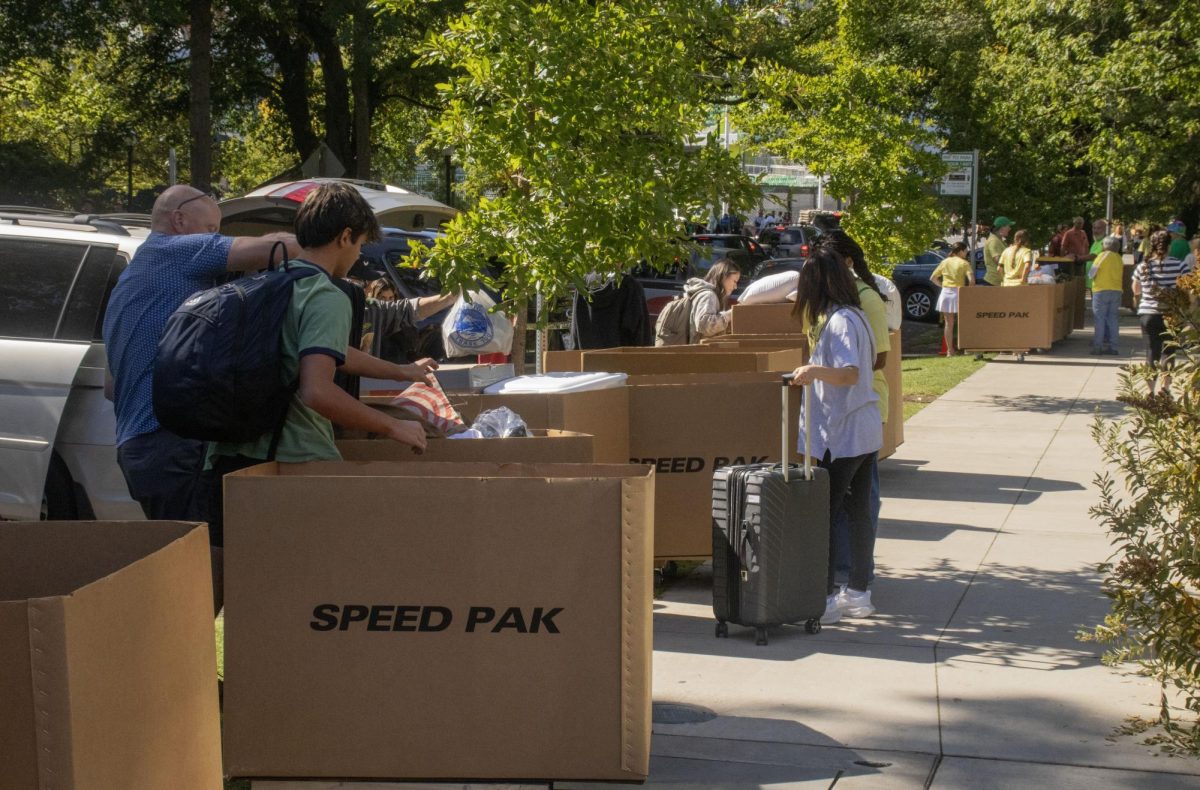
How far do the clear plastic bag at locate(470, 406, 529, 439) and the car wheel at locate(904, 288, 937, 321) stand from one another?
21.6 m

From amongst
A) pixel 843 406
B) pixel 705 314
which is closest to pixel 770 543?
pixel 843 406

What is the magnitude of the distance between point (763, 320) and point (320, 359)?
22.9 ft

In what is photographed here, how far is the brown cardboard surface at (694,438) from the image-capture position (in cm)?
686

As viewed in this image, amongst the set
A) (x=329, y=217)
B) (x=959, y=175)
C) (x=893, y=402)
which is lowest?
(x=893, y=402)

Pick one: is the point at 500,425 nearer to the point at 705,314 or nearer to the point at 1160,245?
the point at 705,314

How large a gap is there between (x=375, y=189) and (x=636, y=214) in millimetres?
10417

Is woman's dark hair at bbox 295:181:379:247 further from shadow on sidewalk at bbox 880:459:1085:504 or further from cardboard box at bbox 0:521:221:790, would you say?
shadow on sidewalk at bbox 880:459:1085:504

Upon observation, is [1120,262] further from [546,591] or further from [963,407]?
[546,591]

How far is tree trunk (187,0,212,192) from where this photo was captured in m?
20.8

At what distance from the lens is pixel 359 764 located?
359cm

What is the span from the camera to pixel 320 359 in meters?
3.88

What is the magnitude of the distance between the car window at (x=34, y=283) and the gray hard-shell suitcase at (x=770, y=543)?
3.31 meters

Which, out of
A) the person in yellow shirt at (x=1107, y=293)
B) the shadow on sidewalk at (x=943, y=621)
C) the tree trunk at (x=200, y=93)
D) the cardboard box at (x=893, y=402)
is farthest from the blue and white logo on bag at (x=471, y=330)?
the tree trunk at (x=200, y=93)

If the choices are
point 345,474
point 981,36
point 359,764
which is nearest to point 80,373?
point 345,474
